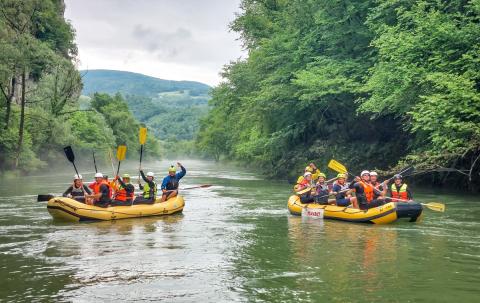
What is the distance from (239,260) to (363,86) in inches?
702

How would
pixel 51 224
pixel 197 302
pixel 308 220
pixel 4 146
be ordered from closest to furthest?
pixel 197 302, pixel 51 224, pixel 308 220, pixel 4 146

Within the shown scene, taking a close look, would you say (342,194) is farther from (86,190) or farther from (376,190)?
(86,190)

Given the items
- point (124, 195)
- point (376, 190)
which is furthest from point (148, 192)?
point (376, 190)

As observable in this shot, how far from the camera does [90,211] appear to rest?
Answer: 53.5 ft

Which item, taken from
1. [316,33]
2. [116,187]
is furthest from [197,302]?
[316,33]

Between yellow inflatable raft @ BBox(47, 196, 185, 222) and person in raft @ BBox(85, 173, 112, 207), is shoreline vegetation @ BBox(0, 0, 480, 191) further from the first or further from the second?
person in raft @ BBox(85, 173, 112, 207)

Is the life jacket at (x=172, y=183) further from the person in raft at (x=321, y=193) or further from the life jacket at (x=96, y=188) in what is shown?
the person in raft at (x=321, y=193)

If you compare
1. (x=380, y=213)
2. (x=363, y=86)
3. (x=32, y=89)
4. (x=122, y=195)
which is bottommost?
(x=380, y=213)

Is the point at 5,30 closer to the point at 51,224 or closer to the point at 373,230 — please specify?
the point at 51,224

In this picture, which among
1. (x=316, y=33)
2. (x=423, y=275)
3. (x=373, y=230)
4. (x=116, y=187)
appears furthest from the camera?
(x=316, y=33)

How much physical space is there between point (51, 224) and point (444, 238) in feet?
34.8

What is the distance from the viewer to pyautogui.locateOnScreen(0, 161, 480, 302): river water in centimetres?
851

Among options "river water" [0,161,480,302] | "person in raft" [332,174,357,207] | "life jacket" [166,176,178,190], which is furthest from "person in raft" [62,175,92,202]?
"person in raft" [332,174,357,207]

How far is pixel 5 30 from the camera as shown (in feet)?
124
